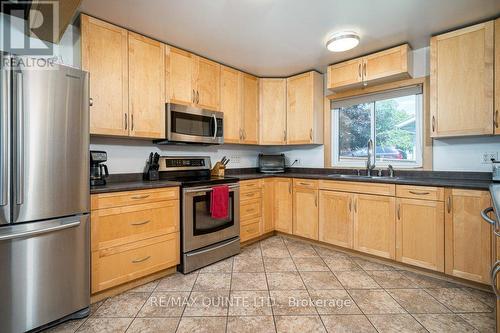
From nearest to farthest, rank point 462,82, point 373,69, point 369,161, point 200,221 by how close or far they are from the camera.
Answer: point 462,82 < point 200,221 < point 373,69 < point 369,161

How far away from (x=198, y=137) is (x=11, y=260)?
6.06ft

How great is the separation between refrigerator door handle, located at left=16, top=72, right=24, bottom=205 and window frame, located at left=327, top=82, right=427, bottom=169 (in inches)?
130

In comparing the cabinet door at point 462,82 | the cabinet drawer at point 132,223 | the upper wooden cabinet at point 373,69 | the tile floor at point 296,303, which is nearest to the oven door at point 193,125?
the cabinet drawer at point 132,223

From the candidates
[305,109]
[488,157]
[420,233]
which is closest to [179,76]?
[305,109]

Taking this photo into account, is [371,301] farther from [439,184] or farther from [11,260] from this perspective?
[11,260]

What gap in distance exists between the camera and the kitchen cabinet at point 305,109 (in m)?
3.46

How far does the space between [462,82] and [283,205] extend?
7.68 ft

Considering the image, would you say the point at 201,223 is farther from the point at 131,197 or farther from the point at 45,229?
the point at 45,229

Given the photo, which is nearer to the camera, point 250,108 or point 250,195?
point 250,195

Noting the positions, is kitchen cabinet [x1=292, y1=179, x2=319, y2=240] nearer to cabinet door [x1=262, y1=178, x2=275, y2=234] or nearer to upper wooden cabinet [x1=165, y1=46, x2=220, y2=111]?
cabinet door [x1=262, y1=178, x2=275, y2=234]

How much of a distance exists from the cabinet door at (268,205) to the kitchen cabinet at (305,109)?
732 mm

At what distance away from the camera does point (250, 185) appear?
3.21 m

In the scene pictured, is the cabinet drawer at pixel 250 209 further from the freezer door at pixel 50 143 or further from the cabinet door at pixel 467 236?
the cabinet door at pixel 467 236

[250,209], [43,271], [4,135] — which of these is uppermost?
[4,135]
